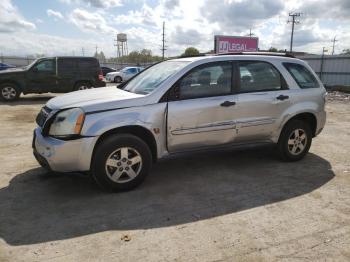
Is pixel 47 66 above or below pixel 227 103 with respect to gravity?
above

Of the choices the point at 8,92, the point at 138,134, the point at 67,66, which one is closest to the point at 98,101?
the point at 138,134

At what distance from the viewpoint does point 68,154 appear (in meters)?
4.29

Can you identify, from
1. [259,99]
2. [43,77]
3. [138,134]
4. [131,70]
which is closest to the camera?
[138,134]

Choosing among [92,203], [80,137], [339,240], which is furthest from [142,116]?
[339,240]

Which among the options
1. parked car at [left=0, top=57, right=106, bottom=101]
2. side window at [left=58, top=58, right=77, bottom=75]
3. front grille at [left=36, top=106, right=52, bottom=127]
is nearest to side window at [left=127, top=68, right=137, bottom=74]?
parked car at [left=0, top=57, right=106, bottom=101]

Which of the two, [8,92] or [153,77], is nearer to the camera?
[153,77]

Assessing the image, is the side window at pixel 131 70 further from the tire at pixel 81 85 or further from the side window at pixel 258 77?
the side window at pixel 258 77

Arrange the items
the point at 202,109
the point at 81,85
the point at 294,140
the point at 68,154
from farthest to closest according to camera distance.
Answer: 1. the point at 81,85
2. the point at 294,140
3. the point at 202,109
4. the point at 68,154

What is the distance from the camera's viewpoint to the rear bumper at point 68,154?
4.28 meters

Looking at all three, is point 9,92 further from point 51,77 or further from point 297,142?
point 297,142

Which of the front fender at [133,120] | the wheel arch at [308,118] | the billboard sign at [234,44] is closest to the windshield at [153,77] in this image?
the front fender at [133,120]

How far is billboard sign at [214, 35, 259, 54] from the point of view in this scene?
20.0m

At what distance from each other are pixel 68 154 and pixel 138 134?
92cm

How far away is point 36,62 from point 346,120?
1109 cm
